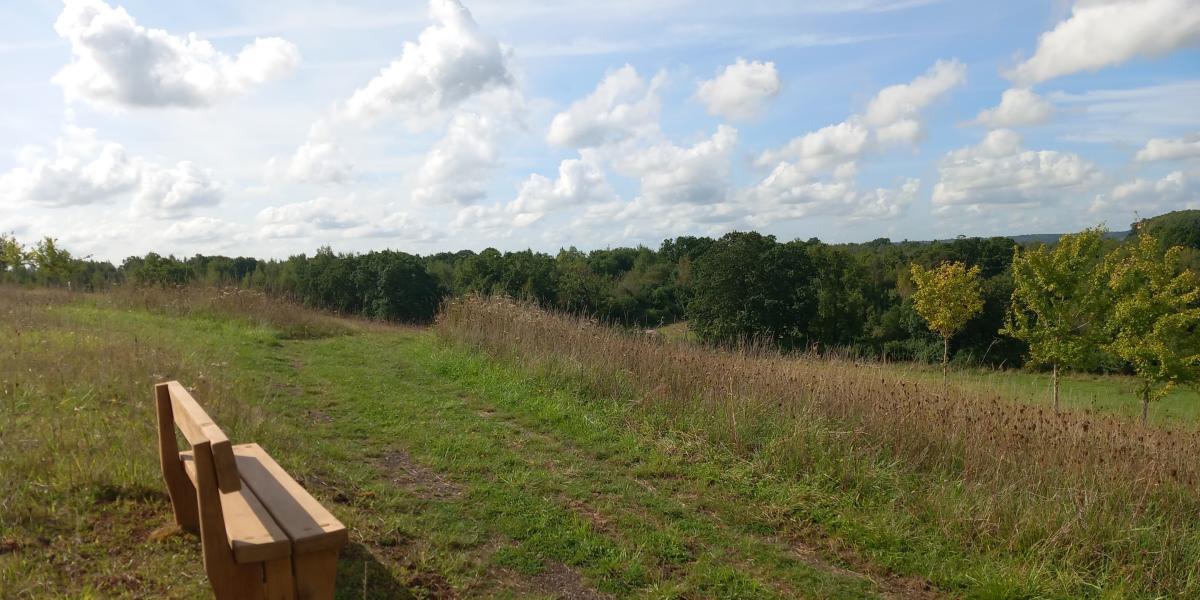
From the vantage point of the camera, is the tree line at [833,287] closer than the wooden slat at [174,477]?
No

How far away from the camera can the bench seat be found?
2.61 m

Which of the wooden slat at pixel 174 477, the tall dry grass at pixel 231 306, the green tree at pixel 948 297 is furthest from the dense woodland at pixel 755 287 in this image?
the wooden slat at pixel 174 477

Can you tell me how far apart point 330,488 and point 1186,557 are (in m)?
5.02

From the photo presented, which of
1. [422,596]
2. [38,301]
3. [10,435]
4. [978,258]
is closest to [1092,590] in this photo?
[422,596]

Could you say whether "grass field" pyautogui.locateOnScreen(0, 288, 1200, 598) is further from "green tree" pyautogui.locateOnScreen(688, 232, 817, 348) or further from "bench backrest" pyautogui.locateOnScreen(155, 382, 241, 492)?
"green tree" pyautogui.locateOnScreen(688, 232, 817, 348)

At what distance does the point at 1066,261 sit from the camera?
2066cm

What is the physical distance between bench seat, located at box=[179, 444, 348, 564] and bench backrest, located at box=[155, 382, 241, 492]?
92 millimetres

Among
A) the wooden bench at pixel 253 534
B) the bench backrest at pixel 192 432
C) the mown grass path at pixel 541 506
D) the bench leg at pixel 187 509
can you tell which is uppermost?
the bench backrest at pixel 192 432

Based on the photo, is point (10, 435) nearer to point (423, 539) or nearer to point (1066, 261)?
point (423, 539)

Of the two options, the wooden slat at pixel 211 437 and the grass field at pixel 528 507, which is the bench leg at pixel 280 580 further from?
the grass field at pixel 528 507

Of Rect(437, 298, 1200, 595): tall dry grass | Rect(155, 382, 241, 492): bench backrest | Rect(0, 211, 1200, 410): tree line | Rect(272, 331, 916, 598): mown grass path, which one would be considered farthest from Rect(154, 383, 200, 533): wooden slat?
Rect(0, 211, 1200, 410): tree line

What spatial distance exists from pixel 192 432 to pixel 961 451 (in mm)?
5021

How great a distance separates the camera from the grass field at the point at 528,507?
3.65m

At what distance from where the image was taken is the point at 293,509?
2.98m
